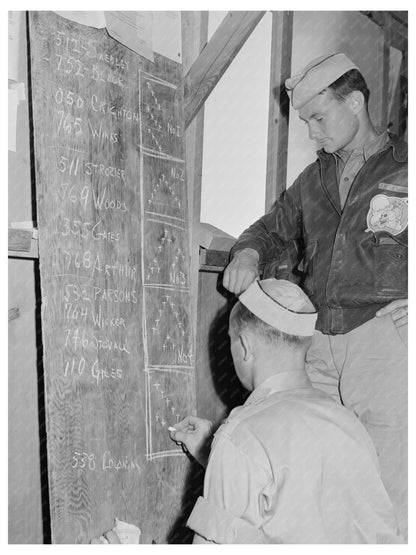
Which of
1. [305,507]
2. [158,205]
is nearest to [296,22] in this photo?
[158,205]

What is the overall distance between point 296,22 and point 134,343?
2.45 meters

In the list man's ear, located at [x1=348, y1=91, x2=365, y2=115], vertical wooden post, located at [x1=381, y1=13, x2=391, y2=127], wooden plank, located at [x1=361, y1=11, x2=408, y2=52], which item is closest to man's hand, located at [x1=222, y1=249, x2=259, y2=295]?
man's ear, located at [x1=348, y1=91, x2=365, y2=115]

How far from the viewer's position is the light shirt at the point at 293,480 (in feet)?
5.24

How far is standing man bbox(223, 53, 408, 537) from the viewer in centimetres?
238

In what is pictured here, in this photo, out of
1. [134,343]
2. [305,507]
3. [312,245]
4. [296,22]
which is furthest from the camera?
[296,22]

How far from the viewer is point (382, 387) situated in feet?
7.82

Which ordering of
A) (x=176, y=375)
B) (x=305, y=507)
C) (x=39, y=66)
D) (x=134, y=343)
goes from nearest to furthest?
(x=305, y=507) → (x=39, y=66) → (x=134, y=343) → (x=176, y=375)

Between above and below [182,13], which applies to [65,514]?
below

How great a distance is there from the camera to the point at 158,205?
2.50m

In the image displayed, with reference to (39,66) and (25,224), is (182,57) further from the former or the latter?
(25,224)

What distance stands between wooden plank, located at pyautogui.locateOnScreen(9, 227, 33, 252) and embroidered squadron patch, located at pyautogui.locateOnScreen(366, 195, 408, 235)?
1249 mm

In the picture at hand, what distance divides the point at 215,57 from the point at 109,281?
106cm

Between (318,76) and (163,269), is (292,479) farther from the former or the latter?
(318,76)
